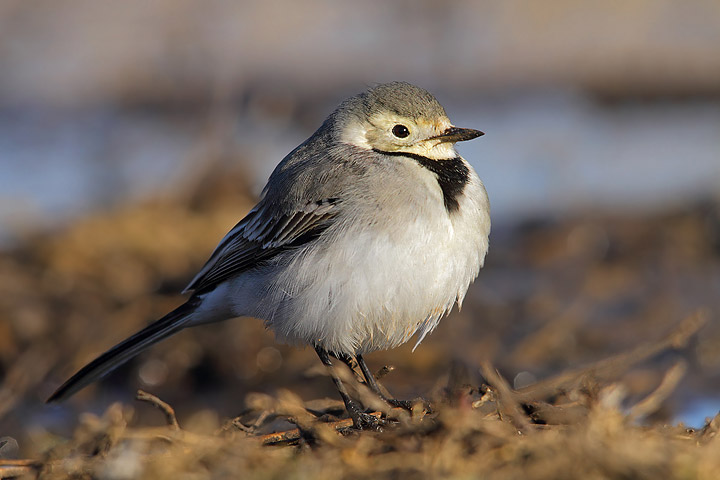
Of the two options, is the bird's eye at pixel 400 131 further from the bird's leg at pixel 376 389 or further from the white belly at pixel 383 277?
the bird's leg at pixel 376 389

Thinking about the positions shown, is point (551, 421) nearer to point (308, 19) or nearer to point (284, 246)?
point (284, 246)

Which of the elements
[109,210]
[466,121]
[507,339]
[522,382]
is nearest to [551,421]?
[522,382]

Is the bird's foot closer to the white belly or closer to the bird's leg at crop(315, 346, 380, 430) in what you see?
the bird's leg at crop(315, 346, 380, 430)

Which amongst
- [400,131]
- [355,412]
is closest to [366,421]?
[355,412]

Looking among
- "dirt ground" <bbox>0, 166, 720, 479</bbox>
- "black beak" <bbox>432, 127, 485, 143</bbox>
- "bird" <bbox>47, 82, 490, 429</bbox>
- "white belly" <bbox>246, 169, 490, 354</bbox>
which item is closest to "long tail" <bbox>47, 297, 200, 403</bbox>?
"bird" <bbox>47, 82, 490, 429</bbox>

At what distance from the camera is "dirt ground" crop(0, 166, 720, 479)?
13.8 ft

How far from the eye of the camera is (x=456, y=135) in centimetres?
614

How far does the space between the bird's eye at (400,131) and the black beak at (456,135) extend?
7.8 inches

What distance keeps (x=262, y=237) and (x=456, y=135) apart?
1.52 meters

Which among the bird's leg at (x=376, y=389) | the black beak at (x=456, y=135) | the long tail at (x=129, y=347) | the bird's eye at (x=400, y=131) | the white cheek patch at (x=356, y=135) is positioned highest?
the black beak at (x=456, y=135)

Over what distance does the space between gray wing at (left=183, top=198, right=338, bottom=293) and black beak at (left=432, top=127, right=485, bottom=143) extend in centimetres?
88

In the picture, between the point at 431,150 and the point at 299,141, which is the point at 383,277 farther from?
the point at 299,141

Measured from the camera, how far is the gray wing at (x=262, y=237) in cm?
599

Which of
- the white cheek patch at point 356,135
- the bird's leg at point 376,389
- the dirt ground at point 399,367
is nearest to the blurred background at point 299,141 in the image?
the dirt ground at point 399,367
